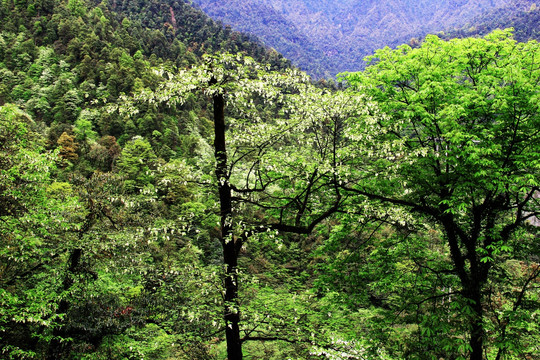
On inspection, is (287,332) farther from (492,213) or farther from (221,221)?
(492,213)

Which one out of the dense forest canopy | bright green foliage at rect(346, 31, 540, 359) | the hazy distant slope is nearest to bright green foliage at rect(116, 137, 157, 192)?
the dense forest canopy

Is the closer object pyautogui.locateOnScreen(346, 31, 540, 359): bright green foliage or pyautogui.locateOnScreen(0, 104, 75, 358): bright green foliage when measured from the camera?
pyautogui.locateOnScreen(346, 31, 540, 359): bright green foliage

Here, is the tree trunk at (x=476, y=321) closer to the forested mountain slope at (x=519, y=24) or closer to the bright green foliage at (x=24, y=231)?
the bright green foliage at (x=24, y=231)

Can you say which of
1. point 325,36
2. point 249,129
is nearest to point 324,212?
point 249,129

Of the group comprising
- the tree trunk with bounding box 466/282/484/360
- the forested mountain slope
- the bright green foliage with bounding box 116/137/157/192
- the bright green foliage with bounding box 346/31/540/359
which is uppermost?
the forested mountain slope

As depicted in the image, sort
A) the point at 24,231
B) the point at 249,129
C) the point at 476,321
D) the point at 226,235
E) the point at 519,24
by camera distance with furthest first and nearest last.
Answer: the point at 519,24, the point at 24,231, the point at 476,321, the point at 249,129, the point at 226,235

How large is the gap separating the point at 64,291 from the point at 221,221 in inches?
290

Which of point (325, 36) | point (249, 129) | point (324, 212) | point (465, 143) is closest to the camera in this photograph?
point (249, 129)

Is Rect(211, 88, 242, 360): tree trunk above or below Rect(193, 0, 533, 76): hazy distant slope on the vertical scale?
below

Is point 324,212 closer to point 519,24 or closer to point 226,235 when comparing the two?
point 226,235

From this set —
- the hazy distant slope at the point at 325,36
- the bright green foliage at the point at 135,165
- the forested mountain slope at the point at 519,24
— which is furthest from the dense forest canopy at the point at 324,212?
the hazy distant slope at the point at 325,36

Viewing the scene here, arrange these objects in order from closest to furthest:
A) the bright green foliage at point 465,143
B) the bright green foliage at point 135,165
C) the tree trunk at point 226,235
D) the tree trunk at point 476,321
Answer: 1. the tree trunk at point 226,235
2. the bright green foliage at point 465,143
3. the tree trunk at point 476,321
4. the bright green foliage at point 135,165

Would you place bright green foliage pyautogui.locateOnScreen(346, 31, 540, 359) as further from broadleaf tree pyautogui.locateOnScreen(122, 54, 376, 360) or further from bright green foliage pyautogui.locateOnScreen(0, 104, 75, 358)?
bright green foliage pyautogui.locateOnScreen(0, 104, 75, 358)

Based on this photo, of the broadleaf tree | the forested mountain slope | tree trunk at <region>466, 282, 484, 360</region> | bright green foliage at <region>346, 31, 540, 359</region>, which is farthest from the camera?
the forested mountain slope
